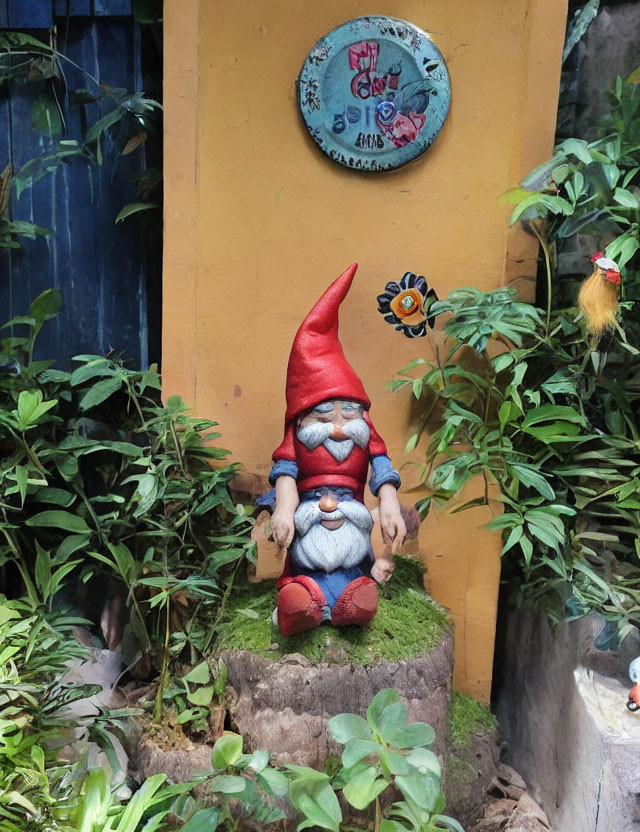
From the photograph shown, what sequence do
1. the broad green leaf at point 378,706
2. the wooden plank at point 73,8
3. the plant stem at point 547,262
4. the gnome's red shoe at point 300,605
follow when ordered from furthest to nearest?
the wooden plank at point 73,8 < the plant stem at point 547,262 < the gnome's red shoe at point 300,605 < the broad green leaf at point 378,706

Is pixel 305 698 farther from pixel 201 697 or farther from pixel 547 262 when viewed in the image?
pixel 547 262

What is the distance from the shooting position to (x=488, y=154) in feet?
6.81

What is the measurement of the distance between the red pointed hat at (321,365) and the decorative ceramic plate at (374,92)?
1.34 ft

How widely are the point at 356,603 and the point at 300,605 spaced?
14 cm

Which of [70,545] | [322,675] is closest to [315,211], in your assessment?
[70,545]

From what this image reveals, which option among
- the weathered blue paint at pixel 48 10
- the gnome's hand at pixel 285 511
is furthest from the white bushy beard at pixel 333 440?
the weathered blue paint at pixel 48 10

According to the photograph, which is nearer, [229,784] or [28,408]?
[229,784]

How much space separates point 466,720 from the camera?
211 centimetres

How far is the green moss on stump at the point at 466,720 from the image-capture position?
205 cm

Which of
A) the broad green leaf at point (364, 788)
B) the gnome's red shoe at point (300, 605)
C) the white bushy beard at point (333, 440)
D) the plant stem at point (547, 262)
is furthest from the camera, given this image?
the plant stem at point (547, 262)

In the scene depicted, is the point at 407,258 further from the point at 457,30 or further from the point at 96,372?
the point at 96,372

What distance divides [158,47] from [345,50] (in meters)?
0.62

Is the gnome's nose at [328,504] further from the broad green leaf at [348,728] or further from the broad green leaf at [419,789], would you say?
the broad green leaf at [419,789]

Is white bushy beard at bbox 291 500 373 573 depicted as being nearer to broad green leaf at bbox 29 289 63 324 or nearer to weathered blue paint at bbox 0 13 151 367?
weathered blue paint at bbox 0 13 151 367
